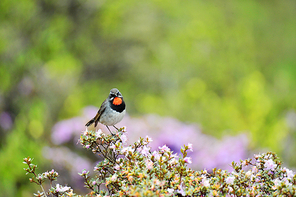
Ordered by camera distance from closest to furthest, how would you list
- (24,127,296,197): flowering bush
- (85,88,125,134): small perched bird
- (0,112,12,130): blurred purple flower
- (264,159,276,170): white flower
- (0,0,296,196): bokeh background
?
(24,127,296,197): flowering bush
(264,159,276,170): white flower
(85,88,125,134): small perched bird
(0,0,296,196): bokeh background
(0,112,12,130): blurred purple flower

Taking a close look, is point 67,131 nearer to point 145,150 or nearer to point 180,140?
point 180,140

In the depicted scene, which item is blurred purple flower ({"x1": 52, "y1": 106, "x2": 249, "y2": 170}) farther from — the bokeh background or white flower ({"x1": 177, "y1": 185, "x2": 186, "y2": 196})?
white flower ({"x1": 177, "y1": 185, "x2": 186, "y2": 196})

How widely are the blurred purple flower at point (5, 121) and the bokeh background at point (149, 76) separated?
0.01 m

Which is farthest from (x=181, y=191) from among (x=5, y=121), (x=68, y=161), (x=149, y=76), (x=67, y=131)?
(x=149, y=76)

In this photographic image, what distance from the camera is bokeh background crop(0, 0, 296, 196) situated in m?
4.42

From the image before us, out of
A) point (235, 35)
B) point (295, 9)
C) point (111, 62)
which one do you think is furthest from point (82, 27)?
point (295, 9)

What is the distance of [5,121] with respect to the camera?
5.09 meters

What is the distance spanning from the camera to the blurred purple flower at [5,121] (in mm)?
5043

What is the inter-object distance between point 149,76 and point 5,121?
5.92m

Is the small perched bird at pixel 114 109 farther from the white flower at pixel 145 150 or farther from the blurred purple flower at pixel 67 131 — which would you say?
the blurred purple flower at pixel 67 131

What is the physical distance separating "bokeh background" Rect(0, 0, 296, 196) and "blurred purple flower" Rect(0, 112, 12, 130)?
0.01m

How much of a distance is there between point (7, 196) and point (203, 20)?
29.4ft

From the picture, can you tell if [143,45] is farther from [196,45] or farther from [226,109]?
[226,109]

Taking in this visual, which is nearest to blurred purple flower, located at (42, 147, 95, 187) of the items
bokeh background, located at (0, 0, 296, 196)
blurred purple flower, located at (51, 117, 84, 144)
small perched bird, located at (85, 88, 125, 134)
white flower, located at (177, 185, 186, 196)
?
bokeh background, located at (0, 0, 296, 196)
